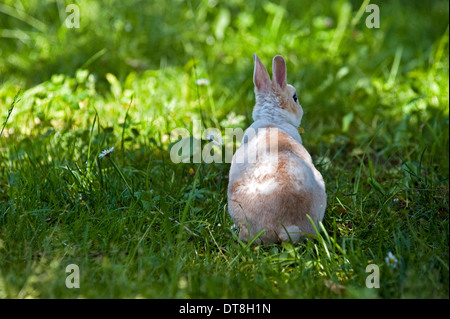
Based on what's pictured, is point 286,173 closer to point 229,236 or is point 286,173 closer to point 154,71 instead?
point 229,236

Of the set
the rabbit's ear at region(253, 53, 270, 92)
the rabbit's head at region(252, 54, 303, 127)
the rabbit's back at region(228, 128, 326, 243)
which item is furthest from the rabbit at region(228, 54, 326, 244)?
the rabbit's ear at region(253, 53, 270, 92)

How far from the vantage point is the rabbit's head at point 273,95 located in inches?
119

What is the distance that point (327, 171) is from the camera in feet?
11.4

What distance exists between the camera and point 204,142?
11.4 feet

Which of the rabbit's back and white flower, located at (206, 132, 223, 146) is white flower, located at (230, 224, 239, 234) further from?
white flower, located at (206, 132, 223, 146)

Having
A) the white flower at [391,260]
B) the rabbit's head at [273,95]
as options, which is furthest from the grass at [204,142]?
the rabbit's head at [273,95]

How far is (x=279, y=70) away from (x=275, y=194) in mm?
844

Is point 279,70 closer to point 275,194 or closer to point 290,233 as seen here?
point 275,194

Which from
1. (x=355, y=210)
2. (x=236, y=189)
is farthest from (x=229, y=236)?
(x=355, y=210)

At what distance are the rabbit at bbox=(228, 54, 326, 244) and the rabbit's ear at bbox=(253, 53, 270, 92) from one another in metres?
0.27

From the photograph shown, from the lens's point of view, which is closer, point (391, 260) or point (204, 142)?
point (391, 260)

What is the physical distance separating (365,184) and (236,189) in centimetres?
106

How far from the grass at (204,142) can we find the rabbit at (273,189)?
0.30 ft

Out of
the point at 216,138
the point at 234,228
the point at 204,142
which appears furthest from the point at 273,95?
the point at 234,228
